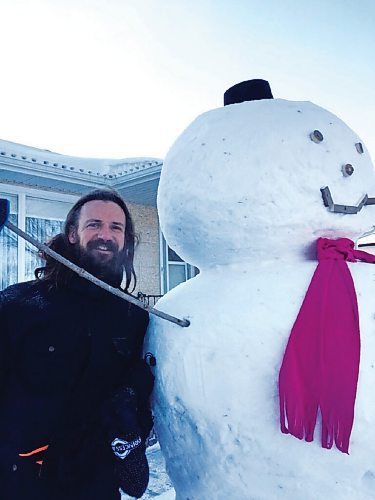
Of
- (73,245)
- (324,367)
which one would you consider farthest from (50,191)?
(324,367)

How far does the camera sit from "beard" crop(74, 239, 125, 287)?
2.04 metres

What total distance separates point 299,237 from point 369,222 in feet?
1.07

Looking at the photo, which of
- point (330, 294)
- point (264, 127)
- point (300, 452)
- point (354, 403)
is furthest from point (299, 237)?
point (300, 452)

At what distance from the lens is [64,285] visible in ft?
6.59

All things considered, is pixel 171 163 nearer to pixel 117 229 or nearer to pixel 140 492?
pixel 117 229

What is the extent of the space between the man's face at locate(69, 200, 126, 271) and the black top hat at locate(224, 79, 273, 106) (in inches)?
29.0

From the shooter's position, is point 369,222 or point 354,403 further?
point 369,222

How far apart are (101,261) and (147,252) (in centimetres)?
579

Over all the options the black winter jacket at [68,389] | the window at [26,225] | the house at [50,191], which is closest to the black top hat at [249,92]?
the black winter jacket at [68,389]

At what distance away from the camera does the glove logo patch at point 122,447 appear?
167 centimetres

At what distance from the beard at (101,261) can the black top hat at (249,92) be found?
84 cm

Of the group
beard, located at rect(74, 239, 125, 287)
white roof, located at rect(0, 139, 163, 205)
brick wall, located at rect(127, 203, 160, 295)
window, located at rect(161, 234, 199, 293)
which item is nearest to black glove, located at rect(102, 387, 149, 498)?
beard, located at rect(74, 239, 125, 287)

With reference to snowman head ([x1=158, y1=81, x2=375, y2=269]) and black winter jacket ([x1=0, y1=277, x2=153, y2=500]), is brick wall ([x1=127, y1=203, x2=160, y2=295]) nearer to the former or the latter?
black winter jacket ([x1=0, y1=277, x2=153, y2=500])

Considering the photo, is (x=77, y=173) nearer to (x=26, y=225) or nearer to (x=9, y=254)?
→ (x=26, y=225)
